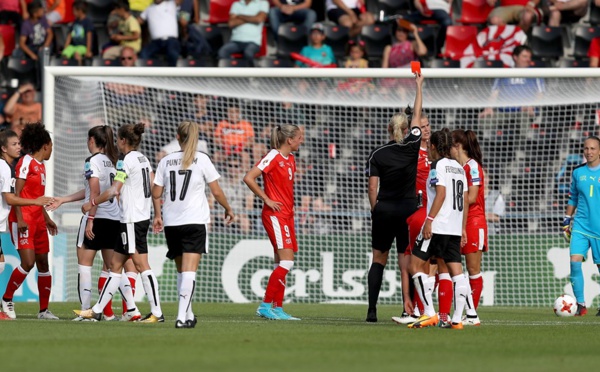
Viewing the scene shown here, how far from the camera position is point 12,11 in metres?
21.9

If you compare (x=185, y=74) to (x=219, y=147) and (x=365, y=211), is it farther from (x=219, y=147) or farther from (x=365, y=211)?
(x=365, y=211)

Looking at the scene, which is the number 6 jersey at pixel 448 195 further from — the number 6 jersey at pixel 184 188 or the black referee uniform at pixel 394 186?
the number 6 jersey at pixel 184 188

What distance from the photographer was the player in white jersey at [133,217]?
11.2 meters

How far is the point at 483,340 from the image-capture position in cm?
949

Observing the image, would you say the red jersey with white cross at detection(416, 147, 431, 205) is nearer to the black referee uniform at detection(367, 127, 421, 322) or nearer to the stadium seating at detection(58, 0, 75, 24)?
the black referee uniform at detection(367, 127, 421, 322)

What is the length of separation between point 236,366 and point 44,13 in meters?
15.7

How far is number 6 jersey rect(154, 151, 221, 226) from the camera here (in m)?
10.3

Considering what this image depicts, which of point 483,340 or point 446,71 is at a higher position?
point 446,71

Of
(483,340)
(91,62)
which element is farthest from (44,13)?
(483,340)

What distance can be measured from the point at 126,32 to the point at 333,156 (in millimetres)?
5508

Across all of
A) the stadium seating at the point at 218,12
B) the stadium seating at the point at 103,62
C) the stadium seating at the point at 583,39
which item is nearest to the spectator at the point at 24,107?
the stadium seating at the point at 103,62

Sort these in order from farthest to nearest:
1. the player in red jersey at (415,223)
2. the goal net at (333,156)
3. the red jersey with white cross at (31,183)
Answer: the goal net at (333,156) → the red jersey with white cross at (31,183) → the player in red jersey at (415,223)

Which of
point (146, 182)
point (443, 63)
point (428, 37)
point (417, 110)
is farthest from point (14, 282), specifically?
point (428, 37)

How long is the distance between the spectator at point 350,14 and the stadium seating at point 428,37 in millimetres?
1079
